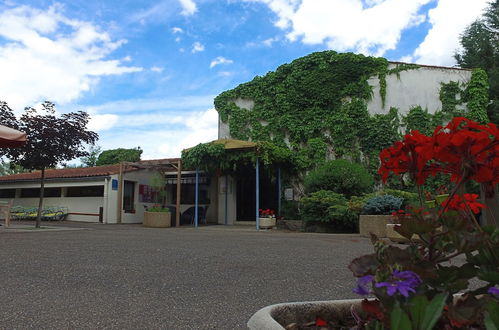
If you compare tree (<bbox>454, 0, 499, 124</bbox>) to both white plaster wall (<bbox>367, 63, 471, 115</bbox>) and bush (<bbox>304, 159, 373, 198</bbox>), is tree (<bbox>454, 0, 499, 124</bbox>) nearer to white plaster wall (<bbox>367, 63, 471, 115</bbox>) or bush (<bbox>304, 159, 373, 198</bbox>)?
white plaster wall (<bbox>367, 63, 471, 115</bbox>)

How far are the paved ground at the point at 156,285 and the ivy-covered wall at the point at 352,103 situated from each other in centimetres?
940

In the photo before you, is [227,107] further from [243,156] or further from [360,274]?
[360,274]

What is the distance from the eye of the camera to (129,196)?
17516mm

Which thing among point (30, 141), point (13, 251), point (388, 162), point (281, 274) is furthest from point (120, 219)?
point (388, 162)

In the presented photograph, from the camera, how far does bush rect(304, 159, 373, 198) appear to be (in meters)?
12.0

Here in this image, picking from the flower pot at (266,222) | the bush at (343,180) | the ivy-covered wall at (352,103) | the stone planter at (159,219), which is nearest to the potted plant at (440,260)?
the bush at (343,180)

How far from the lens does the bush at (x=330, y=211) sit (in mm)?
10148

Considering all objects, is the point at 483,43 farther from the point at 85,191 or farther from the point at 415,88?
the point at 85,191

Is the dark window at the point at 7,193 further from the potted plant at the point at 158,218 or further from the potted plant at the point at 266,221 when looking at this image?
the potted plant at the point at 266,221

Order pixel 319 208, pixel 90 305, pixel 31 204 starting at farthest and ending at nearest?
pixel 31 204, pixel 319 208, pixel 90 305

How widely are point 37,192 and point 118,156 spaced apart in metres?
14.6

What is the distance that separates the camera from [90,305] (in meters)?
2.87

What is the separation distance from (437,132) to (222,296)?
8.12ft

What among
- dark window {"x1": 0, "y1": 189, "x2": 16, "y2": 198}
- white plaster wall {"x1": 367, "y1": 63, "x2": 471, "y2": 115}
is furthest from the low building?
white plaster wall {"x1": 367, "y1": 63, "x2": 471, "y2": 115}
